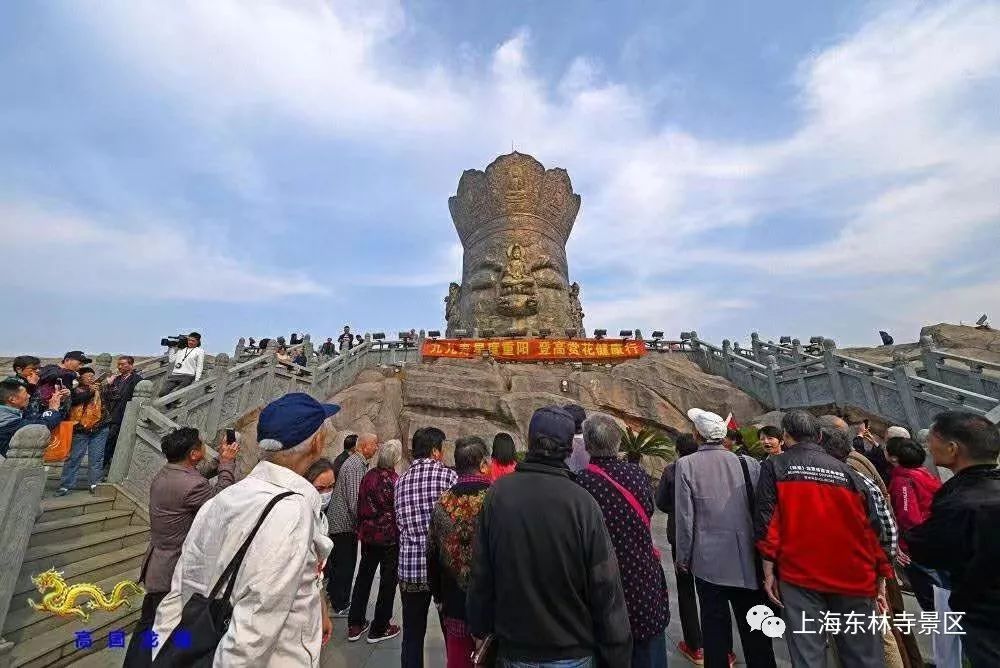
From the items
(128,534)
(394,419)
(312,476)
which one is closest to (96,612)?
(128,534)

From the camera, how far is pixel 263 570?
129 centimetres

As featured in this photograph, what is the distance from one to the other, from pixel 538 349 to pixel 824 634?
12883 millimetres

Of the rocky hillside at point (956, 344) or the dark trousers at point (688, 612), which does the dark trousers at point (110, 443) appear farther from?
the rocky hillside at point (956, 344)

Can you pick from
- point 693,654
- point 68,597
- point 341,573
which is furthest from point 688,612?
point 68,597

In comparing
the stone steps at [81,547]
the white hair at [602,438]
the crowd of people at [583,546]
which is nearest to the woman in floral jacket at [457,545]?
the crowd of people at [583,546]

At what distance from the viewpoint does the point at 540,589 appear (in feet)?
5.22

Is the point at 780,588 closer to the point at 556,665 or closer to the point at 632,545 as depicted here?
the point at 632,545

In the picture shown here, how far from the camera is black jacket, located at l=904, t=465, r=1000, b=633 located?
171 centimetres

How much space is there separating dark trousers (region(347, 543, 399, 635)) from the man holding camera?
5773 millimetres

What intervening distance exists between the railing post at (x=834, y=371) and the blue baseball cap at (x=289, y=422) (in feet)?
35.6

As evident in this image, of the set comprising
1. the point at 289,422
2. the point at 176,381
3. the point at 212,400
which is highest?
the point at 176,381

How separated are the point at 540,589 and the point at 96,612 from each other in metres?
4.57

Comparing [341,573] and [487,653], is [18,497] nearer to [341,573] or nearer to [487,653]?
[341,573]

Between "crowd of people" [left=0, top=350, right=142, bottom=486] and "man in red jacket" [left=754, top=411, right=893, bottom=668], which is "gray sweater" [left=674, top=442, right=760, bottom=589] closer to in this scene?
"man in red jacket" [left=754, top=411, right=893, bottom=668]
